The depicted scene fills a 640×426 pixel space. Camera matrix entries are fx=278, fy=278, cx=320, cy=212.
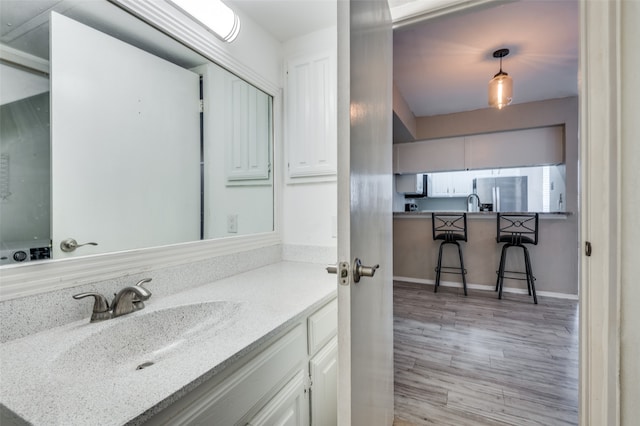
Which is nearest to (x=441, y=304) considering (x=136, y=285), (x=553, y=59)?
(x=553, y=59)

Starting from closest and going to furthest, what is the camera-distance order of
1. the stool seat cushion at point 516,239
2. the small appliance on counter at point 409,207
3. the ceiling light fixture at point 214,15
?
the ceiling light fixture at point 214,15 → the stool seat cushion at point 516,239 → the small appliance on counter at point 409,207

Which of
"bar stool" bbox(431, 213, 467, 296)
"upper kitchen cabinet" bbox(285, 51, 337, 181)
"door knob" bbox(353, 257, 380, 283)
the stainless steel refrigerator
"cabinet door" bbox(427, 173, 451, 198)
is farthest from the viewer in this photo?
"cabinet door" bbox(427, 173, 451, 198)

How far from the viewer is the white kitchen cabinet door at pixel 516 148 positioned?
351 cm

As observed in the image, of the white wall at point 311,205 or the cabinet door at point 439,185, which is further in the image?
the cabinet door at point 439,185

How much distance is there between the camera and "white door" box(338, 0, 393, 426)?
2.42 ft

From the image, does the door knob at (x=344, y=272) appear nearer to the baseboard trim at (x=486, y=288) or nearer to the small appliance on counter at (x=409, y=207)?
the baseboard trim at (x=486, y=288)

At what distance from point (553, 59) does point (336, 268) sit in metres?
3.17

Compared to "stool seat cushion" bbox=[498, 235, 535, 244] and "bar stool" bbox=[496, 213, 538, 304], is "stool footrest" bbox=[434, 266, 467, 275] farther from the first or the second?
"stool seat cushion" bbox=[498, 235, 535, 244]

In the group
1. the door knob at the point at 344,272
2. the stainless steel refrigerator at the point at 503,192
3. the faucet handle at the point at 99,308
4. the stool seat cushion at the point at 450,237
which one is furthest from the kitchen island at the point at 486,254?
the faucet handle at the point at 99,308

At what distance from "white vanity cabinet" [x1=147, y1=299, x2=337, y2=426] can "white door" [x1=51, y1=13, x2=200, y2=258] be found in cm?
69

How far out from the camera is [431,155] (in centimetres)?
419

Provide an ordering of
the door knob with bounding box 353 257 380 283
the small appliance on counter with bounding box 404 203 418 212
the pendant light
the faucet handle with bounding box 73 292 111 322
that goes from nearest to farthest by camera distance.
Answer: the door knob with bounding box 353 257 380 283
the faucet handle with bounding box 73 292 111 322
the pendant light
the small appliance on counter with bounding box 404 203 418 212

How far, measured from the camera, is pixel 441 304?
317 centimetres

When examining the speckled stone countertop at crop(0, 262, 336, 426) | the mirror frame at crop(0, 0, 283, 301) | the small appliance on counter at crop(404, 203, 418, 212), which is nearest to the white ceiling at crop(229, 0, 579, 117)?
the mirror frame at crop(0, 0, 283, 301)
